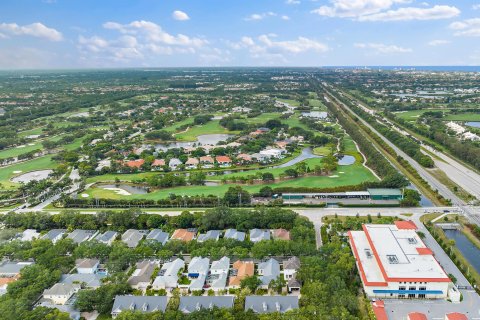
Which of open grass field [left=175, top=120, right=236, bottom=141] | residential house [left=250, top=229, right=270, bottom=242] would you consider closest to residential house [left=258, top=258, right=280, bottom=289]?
residential house [left=250, top=229, right=270, bottom=242]

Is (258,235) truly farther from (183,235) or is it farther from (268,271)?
(183,235)

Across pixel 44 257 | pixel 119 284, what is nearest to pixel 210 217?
pixel 119 284

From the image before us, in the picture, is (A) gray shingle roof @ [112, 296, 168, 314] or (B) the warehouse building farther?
(B) the warehouse building

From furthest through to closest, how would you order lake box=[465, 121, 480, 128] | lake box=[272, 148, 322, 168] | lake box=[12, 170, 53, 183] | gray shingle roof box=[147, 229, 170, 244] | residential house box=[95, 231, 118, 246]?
lake box=[465, 121, 480, 128] → lake box=[272, 148, 322, 168] → lake box=[12, 170, 53, 183] → residential house box=[95, 231, 118, 246] → gray shingle roof box=[147, 229, 170, 244]

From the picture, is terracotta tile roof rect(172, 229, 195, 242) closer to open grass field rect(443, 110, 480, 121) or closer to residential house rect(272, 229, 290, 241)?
residential house rect(272, 229, 290, 241)

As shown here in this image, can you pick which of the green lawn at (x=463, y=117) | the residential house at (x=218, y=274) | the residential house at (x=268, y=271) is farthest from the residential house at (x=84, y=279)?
the green lawn at (x=463, y=117)

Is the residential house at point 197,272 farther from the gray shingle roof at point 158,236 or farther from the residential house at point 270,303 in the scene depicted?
the gray shingle roof at point 158,236

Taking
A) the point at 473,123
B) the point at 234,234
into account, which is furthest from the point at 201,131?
the point at 473,123
